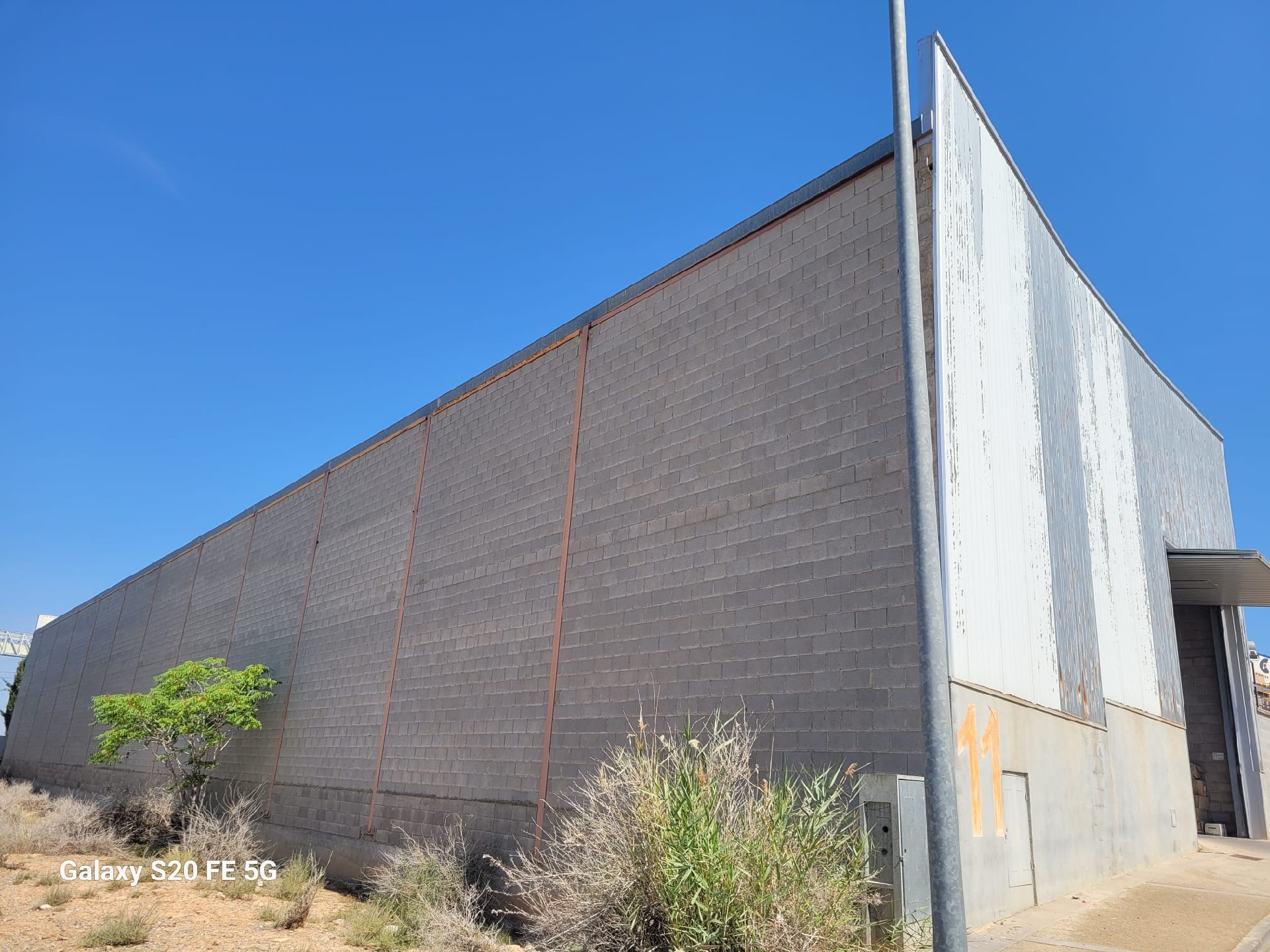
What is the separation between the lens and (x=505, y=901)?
43.9 feet

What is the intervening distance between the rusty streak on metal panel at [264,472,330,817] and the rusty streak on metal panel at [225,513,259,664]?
16.1 ft

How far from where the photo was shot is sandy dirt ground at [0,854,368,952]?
35.1 ft

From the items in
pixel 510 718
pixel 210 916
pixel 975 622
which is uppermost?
pixel 975 622

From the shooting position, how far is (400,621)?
18.6 m

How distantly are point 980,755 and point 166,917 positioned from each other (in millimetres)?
10564

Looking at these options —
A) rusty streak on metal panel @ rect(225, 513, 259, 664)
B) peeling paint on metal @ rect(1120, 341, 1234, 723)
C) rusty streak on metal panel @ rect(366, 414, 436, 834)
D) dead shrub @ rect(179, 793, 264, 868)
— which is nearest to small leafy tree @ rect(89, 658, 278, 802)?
dead shrub @ rect(179, 793, 264, 868)

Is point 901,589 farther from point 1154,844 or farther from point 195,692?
point 195,692

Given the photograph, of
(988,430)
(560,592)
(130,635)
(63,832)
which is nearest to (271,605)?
(63,832)

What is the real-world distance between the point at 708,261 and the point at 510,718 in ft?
25.4

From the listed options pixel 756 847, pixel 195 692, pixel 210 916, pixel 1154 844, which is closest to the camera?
pixel 756 847

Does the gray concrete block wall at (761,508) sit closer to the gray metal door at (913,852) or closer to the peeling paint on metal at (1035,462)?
the gray metal door at (913,852)

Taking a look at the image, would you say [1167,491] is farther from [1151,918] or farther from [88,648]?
[88,648]

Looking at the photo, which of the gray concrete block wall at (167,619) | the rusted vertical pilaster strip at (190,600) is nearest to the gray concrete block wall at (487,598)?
the rusted vertical pilaster strip at (190,600)

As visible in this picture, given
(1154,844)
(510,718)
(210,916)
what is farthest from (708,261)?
(1154,844)
